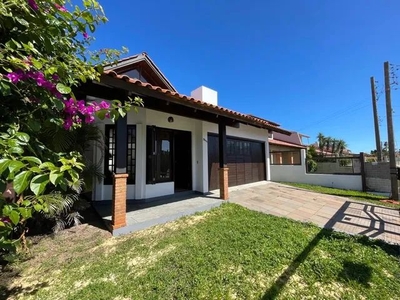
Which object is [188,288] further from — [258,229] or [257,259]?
[258,229]

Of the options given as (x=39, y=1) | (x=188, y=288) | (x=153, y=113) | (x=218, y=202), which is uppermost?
(x=153, y=113)

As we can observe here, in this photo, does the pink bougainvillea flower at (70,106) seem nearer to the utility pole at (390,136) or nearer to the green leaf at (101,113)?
the green leaf at (101,113)

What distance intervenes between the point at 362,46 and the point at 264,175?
7.69 m

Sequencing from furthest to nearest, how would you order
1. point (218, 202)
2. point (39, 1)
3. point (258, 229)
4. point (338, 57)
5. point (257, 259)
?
point (338, 57), point (218, 202), point (258, 229), point (257, 259), point (39, 1)

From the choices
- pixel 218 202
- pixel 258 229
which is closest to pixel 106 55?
pixel 258 229

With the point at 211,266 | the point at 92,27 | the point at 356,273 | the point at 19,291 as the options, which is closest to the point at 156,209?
the point at 211,266

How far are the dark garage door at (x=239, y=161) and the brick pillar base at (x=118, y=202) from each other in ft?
14.9

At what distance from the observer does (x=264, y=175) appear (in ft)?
38.9

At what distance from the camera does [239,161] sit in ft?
33.0

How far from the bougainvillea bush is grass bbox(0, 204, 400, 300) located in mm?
1771

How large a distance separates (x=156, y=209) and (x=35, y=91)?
15.1ft

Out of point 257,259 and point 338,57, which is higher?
point 338,57

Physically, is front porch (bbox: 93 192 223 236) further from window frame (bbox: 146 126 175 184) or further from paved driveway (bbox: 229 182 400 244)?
paved driveway (bbox: 229 182 400 244)

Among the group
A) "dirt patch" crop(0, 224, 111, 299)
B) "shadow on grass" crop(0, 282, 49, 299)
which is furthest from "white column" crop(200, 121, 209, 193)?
"shadow on grass" crop(0, 282, 49, 299)
